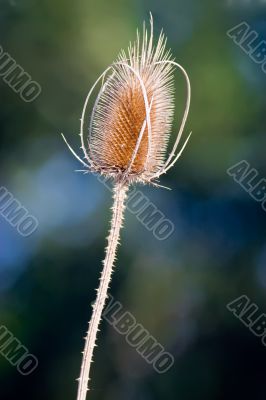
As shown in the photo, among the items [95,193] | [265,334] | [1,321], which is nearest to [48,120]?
[95,193]

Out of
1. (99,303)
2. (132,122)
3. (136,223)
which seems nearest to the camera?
(99,303)

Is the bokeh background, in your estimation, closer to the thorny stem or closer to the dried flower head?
the dried flower head

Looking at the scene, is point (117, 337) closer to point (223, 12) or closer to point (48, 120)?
point (48, 120)

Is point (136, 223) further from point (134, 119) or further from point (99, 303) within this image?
point (99, 303)

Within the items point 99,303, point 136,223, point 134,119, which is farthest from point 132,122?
point 136,223

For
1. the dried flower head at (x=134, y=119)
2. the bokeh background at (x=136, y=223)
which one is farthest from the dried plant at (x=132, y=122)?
the bokeh background at (x=136, y=223)

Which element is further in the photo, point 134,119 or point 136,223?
point 136,223
